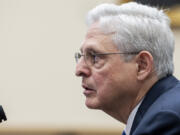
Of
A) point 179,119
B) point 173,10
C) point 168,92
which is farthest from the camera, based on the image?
point 173,10

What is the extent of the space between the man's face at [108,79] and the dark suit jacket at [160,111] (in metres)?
0.12

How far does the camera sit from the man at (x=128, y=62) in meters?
2.70

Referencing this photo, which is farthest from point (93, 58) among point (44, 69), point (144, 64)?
point (44, 69)

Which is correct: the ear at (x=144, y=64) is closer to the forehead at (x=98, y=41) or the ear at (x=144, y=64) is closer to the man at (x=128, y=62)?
the man at (x=128, y=62)

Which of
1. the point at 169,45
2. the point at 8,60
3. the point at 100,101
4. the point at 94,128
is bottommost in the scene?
the point at 94,128

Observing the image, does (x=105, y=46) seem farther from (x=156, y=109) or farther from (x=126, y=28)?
(x=156, y=109)

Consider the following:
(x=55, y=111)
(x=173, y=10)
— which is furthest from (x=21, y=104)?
(x=173, y=10)

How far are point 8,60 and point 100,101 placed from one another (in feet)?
13.0

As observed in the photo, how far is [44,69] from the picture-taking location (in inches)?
258

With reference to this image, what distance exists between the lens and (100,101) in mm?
2746

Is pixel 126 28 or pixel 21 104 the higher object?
pixel 126 28

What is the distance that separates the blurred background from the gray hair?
12.2 feet

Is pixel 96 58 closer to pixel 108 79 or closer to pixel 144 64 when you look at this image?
pixel 108 79

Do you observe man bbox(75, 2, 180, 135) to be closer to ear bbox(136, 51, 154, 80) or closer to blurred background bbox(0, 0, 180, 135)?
ear bbox(136, 51, 154, 80)
